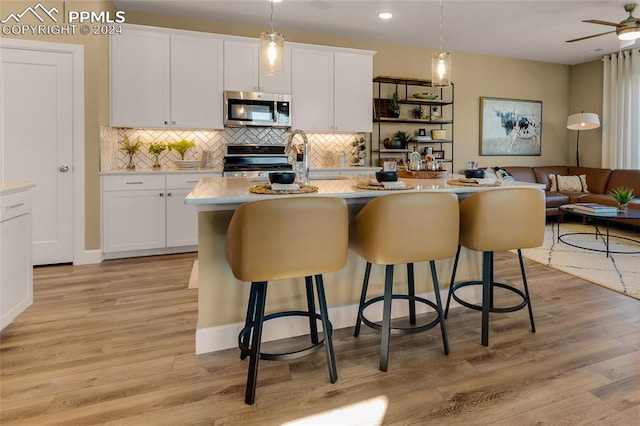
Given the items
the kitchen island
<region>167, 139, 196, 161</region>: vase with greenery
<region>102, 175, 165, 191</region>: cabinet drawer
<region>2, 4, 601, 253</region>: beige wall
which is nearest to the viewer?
the kitchen island

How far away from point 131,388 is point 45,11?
3.85 meters

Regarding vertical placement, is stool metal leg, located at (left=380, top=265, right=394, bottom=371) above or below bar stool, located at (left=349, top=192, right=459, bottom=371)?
→ below

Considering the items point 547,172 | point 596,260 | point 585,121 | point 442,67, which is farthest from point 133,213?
point 585,121

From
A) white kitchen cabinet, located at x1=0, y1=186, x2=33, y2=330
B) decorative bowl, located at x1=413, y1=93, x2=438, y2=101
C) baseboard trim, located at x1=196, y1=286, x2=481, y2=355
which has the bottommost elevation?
baseboard trim, located at x1=196, y1=286, x2=481, y2=355

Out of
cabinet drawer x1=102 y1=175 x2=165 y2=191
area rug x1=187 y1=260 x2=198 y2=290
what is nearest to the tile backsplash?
cabinet drawer x1=102 y1=175 x2=165 y2=191

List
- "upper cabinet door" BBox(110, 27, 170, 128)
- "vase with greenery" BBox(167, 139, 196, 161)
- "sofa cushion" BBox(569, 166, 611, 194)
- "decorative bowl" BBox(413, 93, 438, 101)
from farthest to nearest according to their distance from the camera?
"sofa cushion" BBox(569, 166, 611, 194), "decorative bowl" BBox(413, 93, 438, 101), "vase with greenery" BBox(167, 139, 196, 161), "upper cabinet door" BBox(110, 27, 170, 128)

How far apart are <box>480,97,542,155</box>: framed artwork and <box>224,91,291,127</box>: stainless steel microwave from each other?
3621 millimetres

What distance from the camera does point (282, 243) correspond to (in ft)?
5.57

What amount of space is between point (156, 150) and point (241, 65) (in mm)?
1453

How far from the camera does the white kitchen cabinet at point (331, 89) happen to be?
16.6 ft

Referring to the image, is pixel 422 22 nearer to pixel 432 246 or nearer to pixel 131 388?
pixel 432 246

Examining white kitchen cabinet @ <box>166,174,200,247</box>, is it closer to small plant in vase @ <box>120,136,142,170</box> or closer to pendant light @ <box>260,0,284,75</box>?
small plant in vase @ <box>120,136,142,170</box>

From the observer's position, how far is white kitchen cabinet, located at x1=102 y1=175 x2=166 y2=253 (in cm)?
412

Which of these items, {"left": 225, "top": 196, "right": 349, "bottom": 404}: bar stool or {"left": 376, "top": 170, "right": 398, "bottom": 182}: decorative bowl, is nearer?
{"left": 225, "top": 196, "right": 349, "bottom": 404}: bar stool
